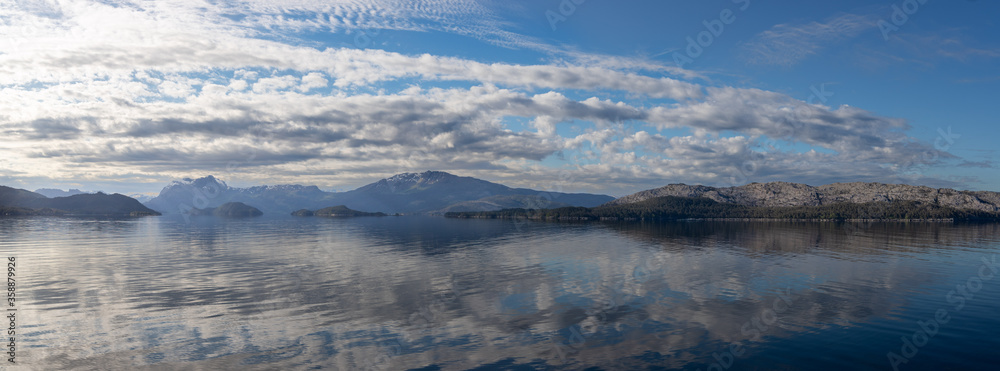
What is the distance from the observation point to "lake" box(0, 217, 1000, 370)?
1355 inches

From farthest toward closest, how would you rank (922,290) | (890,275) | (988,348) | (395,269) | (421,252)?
(421,252) < (395,269) < (890,275) < (922,290) < (988,348)

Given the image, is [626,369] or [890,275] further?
[890,275]

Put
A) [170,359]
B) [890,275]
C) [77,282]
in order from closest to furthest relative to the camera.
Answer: [170,359], [77,282], [890,275]

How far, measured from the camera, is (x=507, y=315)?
46750mm

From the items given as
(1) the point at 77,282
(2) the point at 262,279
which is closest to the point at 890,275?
(2) the point at 262,279

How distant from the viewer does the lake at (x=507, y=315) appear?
→ 34.4 meters

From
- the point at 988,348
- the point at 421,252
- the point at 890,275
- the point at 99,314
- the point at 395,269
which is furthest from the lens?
the point at 421,252

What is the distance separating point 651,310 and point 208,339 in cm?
4238

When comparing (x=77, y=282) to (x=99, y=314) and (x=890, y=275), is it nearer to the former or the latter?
(x=99, y=314)

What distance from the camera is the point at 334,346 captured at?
3688cm

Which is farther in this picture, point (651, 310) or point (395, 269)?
point (395, 269)

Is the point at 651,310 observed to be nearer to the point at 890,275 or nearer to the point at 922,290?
the point at 922,290

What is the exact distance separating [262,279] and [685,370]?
61.2 meters

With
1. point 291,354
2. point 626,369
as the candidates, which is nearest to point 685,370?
point 626,369
